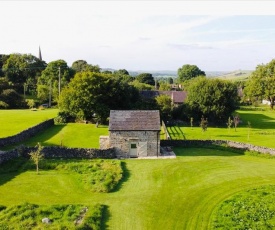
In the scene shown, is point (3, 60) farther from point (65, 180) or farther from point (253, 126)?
point (65, 180)

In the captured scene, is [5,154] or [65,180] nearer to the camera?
[65,180]

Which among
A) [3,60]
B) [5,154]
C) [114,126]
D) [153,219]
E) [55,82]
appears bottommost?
[153,219]

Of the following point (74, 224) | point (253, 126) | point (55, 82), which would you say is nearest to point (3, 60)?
point (55, 82)

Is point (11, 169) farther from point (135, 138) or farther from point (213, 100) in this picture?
point (213, 100)

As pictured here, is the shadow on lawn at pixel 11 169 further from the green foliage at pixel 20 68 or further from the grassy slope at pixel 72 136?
the green foliage at pixel 20 68

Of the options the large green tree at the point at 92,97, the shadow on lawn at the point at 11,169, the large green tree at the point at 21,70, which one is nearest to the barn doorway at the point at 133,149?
the shadow on lawn at the point at 11,169

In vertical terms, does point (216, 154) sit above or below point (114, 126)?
below

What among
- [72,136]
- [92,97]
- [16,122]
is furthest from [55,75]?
[72,136]

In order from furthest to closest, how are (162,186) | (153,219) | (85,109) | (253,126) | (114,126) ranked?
(253,126) → (85,109) → (114,126) → (162,186) → (153,219)
